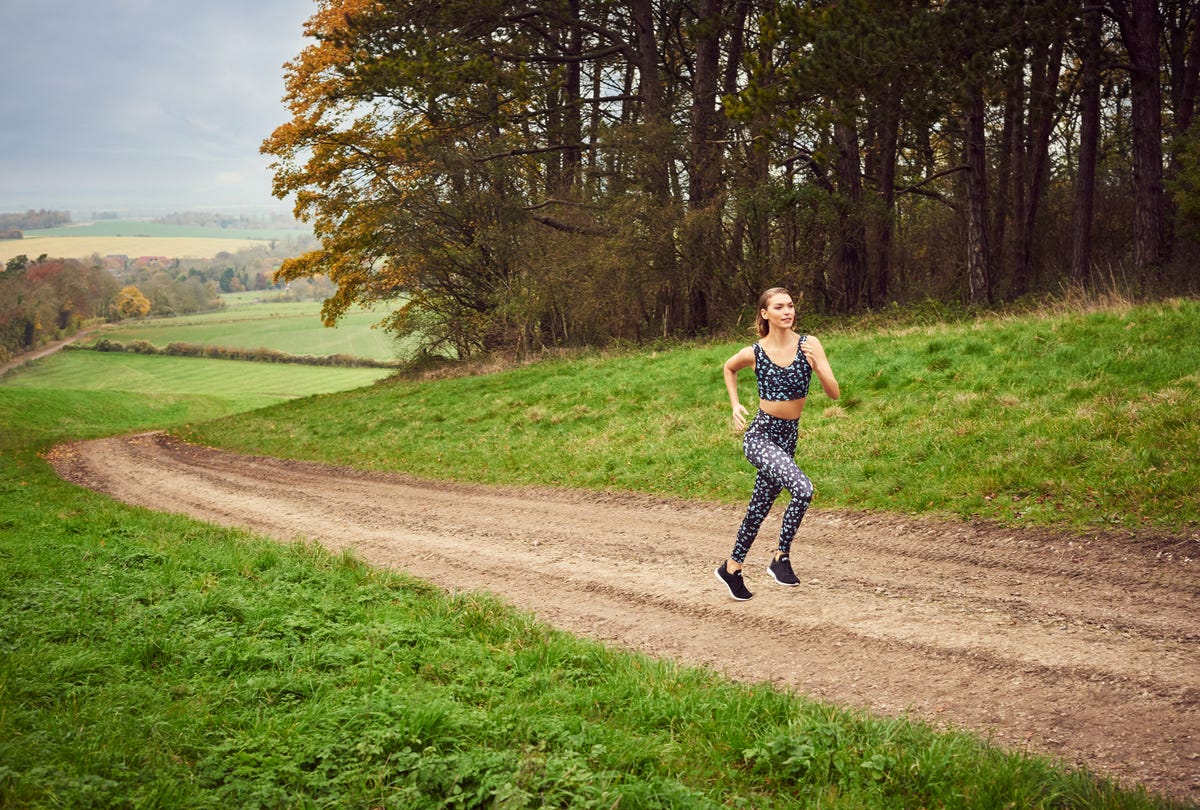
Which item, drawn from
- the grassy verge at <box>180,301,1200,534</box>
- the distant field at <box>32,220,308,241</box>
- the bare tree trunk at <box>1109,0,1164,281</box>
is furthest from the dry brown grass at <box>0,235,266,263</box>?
the bare tree trunk at <box>1109,0,1164,281</box>

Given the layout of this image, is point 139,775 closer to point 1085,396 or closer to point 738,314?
point 1085,396

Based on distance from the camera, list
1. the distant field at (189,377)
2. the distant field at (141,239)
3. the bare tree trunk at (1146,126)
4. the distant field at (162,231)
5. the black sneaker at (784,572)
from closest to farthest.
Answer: the black sneaker at (784,572) → the bare tree trunk at (1146,126) → the distant field at (189,377) → the distant field at (141,239) → the distant field at (162,231)

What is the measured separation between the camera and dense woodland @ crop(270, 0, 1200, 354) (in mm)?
17547

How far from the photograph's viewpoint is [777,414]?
685 cm

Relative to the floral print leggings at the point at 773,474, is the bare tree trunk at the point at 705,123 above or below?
above

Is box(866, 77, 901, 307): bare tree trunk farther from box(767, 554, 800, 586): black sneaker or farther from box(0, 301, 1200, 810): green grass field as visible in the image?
box(767, 554, 800, 586): black sneaker

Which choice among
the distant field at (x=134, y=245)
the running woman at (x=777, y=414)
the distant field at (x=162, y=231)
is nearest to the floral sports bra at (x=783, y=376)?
the running woman at (x=777, y=414)

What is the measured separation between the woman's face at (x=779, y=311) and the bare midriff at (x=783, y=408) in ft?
2.00

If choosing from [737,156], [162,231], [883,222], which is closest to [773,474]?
[737,156]

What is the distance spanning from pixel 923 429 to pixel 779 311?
5.29 metres

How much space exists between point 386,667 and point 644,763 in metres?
1.75

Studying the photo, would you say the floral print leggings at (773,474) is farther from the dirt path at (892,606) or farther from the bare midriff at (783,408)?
the dirt path at (892,606)

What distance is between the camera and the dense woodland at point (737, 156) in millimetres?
17547

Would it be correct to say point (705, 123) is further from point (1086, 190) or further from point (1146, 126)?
point (1146, 126)
